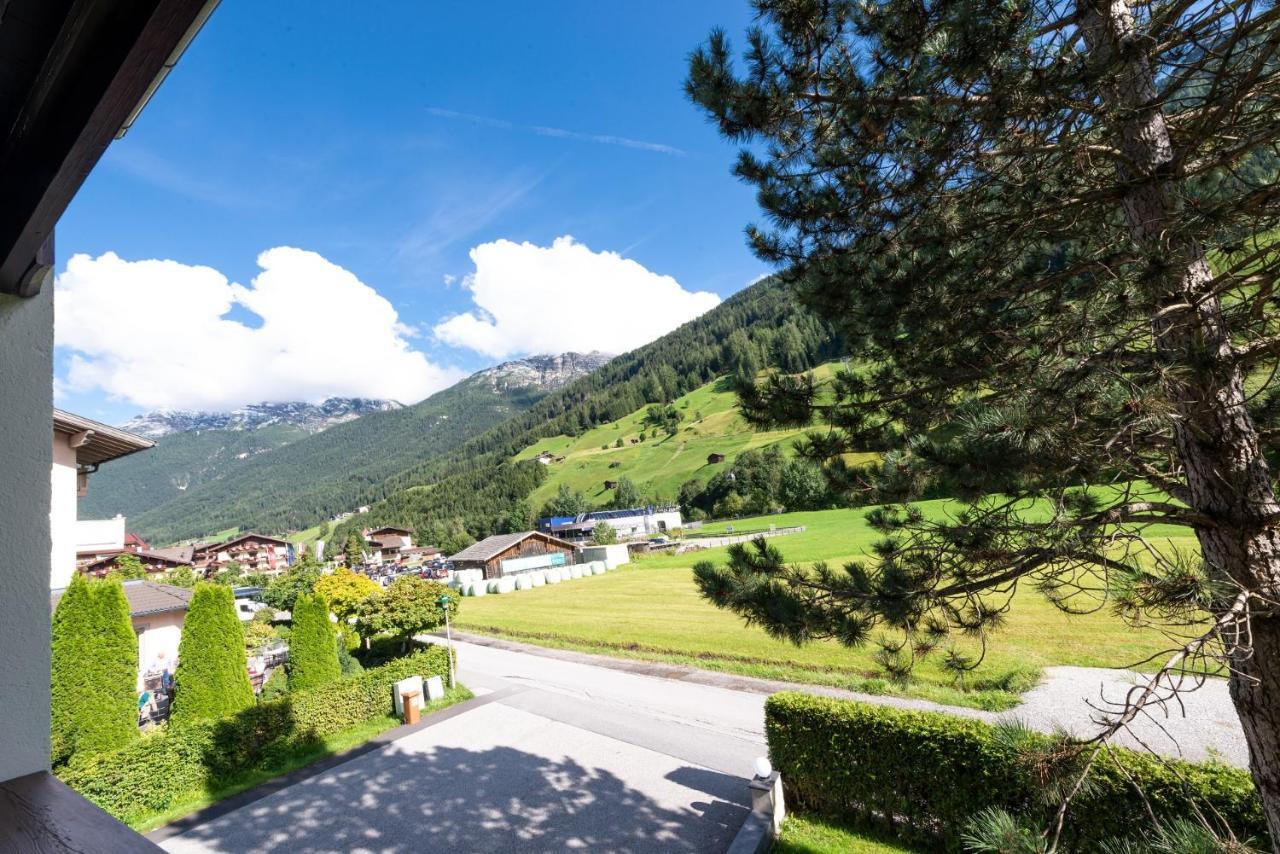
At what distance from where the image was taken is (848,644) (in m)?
4.42

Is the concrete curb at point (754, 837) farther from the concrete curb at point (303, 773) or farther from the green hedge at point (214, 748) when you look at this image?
the green hedge at point (214, 748)

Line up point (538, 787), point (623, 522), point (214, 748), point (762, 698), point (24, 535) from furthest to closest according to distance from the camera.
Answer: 1. point (623, 522)
2. point (762, 698)
3. point (214, 748)
4. point (538, 787)
5. point (24, 535)

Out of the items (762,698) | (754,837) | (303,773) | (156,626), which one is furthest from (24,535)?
(156,626)

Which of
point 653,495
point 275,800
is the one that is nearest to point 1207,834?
point 275,800

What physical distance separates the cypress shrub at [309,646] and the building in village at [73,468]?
170 inches

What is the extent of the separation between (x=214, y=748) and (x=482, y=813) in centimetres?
551

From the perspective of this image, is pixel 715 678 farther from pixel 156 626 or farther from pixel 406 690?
pixel 156 626

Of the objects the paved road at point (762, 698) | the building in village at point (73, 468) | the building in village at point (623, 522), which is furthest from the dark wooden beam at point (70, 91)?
the building in village at point (623, 522)

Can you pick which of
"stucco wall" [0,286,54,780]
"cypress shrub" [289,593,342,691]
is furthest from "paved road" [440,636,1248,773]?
"stucco wall" [0,286,54,780]

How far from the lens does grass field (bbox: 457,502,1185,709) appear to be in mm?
12195

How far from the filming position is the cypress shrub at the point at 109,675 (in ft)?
A: 31.5

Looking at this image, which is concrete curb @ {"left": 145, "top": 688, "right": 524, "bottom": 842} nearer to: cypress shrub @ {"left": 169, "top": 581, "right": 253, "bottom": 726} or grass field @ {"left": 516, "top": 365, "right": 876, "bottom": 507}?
cypress shrub @ {"left": 169, "top": 581, "right": 253, "bottom": 726}

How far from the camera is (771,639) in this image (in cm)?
1141

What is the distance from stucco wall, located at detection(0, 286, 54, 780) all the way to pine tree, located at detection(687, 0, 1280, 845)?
3.90m
